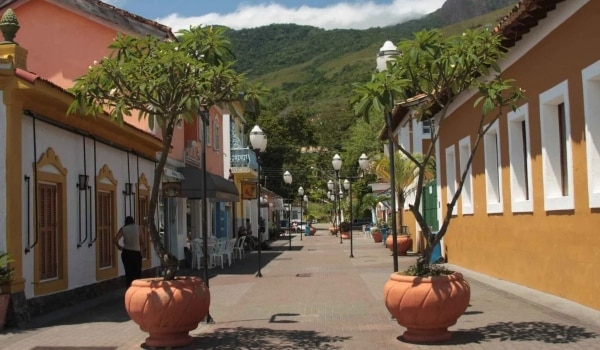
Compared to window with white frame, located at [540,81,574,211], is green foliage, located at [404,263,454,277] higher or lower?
lower

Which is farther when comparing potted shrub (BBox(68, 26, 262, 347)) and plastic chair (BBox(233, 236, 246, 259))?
plastic chair (BBox(233, 236, 246, 259))

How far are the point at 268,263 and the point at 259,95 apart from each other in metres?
16.2

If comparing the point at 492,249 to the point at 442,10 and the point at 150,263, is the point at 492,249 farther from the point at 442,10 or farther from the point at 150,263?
the point at 442,10

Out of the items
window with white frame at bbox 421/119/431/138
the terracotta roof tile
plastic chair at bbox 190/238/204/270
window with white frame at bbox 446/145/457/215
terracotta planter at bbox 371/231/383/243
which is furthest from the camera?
terracotta planter at bbox 371/231/383/243

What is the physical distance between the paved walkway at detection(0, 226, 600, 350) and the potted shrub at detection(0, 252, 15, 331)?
0.24m

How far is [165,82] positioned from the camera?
27.1 ft

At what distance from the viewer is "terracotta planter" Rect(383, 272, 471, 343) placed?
7816 millimetres

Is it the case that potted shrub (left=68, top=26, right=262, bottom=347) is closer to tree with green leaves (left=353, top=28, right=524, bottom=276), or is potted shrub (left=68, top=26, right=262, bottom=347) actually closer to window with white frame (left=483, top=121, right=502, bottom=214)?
tree with green leaves (left=353, top=28, right=524, bottom=276)

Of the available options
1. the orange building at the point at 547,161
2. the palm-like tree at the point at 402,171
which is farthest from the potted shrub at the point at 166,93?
the palm-like tree at the point at 402,171

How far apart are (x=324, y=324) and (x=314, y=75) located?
390 ft

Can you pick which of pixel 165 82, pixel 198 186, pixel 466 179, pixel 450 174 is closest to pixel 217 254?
pixel 198 186

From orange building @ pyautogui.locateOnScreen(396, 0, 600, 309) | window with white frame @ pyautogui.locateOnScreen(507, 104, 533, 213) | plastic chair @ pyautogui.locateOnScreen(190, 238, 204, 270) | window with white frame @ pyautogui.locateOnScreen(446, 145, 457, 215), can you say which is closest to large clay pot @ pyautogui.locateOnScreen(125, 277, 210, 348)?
orange building @ pyautogui.locateOnScreen(396, 0, 600, 309)

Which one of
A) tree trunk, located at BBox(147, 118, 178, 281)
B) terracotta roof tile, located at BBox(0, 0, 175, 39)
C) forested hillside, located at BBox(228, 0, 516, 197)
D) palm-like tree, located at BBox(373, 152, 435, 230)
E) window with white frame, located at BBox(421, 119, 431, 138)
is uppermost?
forested hillside, located at BBox(228, 0, 516, 197)

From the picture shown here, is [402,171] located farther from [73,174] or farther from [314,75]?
[314,75]
